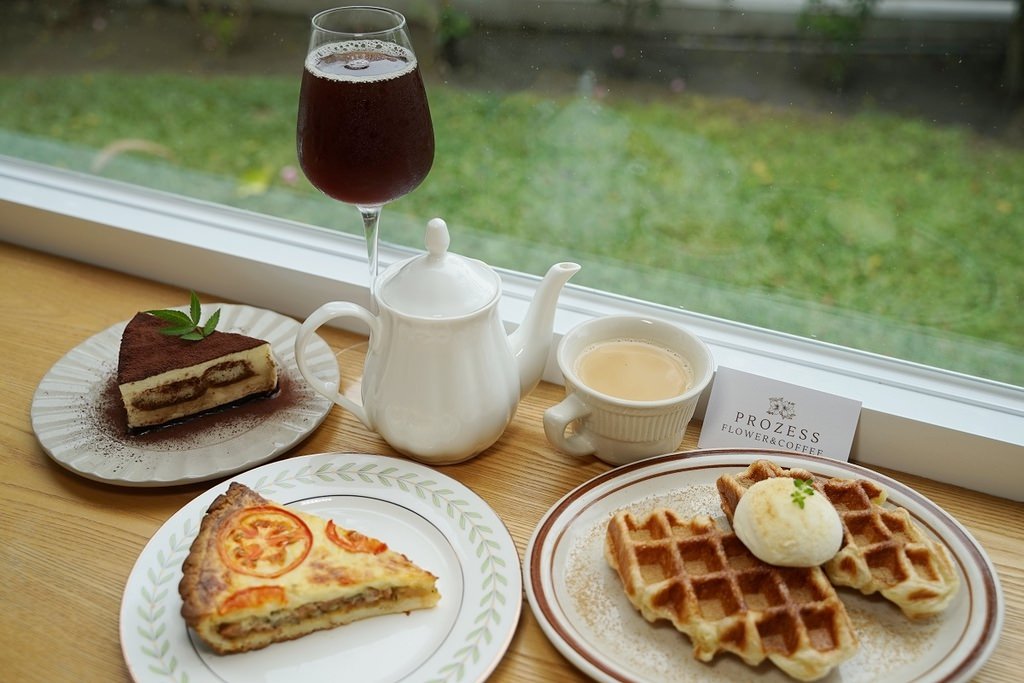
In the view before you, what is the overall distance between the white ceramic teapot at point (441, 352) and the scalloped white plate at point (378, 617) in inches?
2.6

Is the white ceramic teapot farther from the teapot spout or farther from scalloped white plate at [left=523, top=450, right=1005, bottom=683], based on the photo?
scalloped white plate at [left=523, top=450, right=1005, bottom=683]

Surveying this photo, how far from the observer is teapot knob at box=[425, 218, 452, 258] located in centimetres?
120

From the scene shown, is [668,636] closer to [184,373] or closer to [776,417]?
[776,417]

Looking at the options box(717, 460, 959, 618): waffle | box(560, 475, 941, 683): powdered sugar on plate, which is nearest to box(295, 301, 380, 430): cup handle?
box(560, 475, 941, 683): powdered sugar on plate

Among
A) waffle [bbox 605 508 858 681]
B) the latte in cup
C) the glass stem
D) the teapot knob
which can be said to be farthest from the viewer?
the glass stem

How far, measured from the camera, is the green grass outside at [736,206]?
4.89ft

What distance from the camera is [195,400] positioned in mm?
1442

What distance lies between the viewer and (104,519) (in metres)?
1.28

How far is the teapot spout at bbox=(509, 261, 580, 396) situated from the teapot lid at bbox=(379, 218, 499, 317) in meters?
0.10

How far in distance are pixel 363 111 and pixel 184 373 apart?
1.68ft

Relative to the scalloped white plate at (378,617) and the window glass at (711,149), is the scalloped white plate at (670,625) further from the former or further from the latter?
the window glass at (711,149)

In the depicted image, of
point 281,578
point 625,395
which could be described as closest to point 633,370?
point 625,395

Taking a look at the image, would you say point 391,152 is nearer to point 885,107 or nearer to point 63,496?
point 63,496

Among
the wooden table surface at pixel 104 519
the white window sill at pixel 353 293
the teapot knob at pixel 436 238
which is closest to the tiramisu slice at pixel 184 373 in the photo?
the wooden table surface at pixel 104 519
